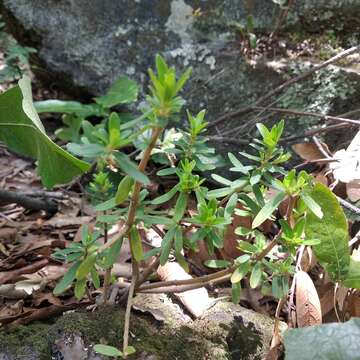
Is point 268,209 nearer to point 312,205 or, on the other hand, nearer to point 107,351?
point 312,205

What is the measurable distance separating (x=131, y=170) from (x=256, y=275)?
34 cm

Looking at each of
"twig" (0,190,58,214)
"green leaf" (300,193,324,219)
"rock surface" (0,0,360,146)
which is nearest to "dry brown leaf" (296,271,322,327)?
"green leaf" (300,193,324,219)

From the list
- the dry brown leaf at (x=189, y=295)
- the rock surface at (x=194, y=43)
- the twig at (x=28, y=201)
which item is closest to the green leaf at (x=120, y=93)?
the rock surface at (x=194, y=43)

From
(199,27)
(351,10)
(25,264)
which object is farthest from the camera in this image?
(199,27)

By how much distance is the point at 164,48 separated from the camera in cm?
203

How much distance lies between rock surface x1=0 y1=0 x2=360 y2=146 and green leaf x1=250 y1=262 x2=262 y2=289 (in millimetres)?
863

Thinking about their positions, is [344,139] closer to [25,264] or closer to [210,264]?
[210,264]

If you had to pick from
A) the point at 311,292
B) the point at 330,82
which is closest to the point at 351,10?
the point at 330,82

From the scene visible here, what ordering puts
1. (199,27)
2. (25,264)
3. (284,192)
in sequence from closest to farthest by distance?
(284,192) < (25,264) < (199,27)

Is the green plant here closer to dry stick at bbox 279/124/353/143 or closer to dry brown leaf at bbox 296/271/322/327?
dry brown leaf at bbox 296/271/322/327

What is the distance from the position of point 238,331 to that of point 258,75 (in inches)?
40.2

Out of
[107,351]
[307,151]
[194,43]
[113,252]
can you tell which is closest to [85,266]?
[113,252]

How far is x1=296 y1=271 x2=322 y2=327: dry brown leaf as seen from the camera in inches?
42.7

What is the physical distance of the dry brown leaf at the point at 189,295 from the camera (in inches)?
48.0
